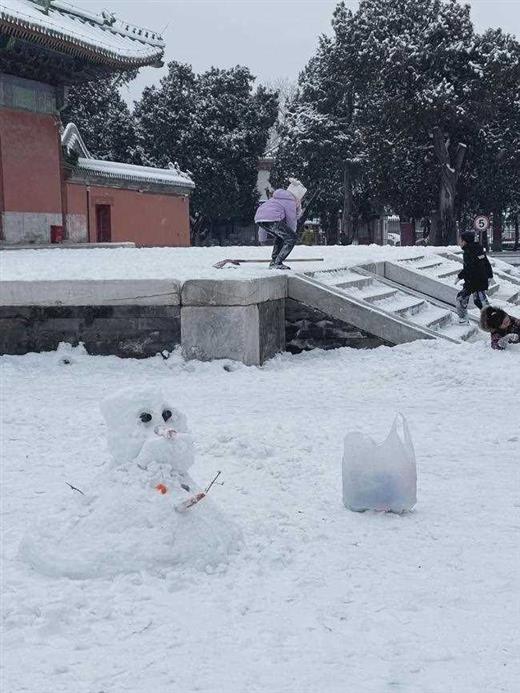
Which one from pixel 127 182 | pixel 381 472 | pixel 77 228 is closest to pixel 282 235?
pixel 381 472

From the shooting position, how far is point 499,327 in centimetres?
873

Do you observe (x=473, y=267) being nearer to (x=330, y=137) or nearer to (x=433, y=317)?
(x=433, y=317)

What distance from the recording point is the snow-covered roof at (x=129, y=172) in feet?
65.1

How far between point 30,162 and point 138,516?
15132mm

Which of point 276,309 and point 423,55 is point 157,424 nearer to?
point 276,309

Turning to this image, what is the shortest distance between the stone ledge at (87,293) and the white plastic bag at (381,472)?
4342mm

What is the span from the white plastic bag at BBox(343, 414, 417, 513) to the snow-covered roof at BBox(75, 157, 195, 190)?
16242 mm

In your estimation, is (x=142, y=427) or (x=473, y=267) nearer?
(x=142, y=427)

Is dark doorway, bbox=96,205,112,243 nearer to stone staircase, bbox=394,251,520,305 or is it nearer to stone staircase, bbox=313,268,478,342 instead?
stone staircase, bbox=394,251,520,305

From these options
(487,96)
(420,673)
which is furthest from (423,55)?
(420,673)

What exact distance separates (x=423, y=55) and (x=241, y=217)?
35.0ft

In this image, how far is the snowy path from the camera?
2.74 metres

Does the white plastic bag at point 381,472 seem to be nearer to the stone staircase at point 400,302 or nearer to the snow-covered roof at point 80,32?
the stone staircase at point 400,302

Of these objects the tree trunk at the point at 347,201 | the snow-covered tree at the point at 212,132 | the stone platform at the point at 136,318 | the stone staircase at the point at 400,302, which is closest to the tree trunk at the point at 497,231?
the tree trunk at the point at 347,201
